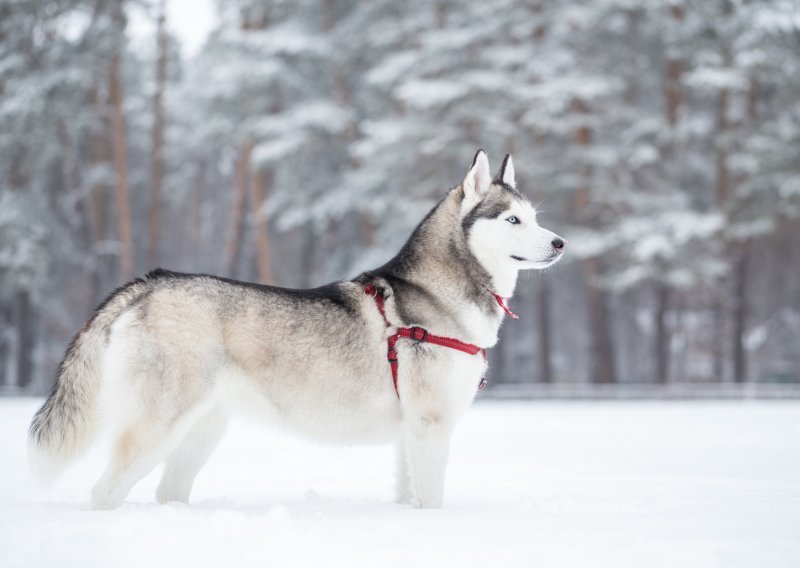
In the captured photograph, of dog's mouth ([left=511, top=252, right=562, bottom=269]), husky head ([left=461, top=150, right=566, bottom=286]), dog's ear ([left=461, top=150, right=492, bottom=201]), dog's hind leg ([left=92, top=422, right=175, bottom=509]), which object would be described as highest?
dog's ear ([left=461, top=150, right=492, bottom=201])

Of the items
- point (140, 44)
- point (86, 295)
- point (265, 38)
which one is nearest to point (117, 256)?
point (86, 295)

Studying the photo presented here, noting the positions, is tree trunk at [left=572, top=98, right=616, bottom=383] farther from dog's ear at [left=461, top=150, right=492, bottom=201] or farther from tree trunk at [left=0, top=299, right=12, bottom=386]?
tree trunk at [left=0, top=299, right=12, bottom=386]

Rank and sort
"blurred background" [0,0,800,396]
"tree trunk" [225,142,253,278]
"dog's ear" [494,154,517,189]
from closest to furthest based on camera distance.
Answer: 1. "dog's ear" [494,154,517,189]
2. "blurred background" [0,0,800,396]
3. "tree trunk" [225,142,253,278]

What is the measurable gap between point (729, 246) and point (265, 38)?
14.1 metres

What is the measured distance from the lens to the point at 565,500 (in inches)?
202

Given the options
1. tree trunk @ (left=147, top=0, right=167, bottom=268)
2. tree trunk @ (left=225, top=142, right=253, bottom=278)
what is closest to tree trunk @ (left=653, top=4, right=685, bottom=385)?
tree trunk @ (left=225, top=142, right=253, bottom=278)

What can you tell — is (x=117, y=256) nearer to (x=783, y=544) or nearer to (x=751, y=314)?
(x=751, y=314)

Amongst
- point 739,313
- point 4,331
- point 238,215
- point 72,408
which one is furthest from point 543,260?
point 4,331

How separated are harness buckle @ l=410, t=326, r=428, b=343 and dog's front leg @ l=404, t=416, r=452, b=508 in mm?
473

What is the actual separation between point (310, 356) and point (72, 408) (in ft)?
4.52

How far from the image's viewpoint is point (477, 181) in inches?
201

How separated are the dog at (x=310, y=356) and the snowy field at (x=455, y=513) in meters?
0.38

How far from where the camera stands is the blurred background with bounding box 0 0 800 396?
19.6m

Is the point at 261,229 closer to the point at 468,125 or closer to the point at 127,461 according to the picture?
the point at 468,125
